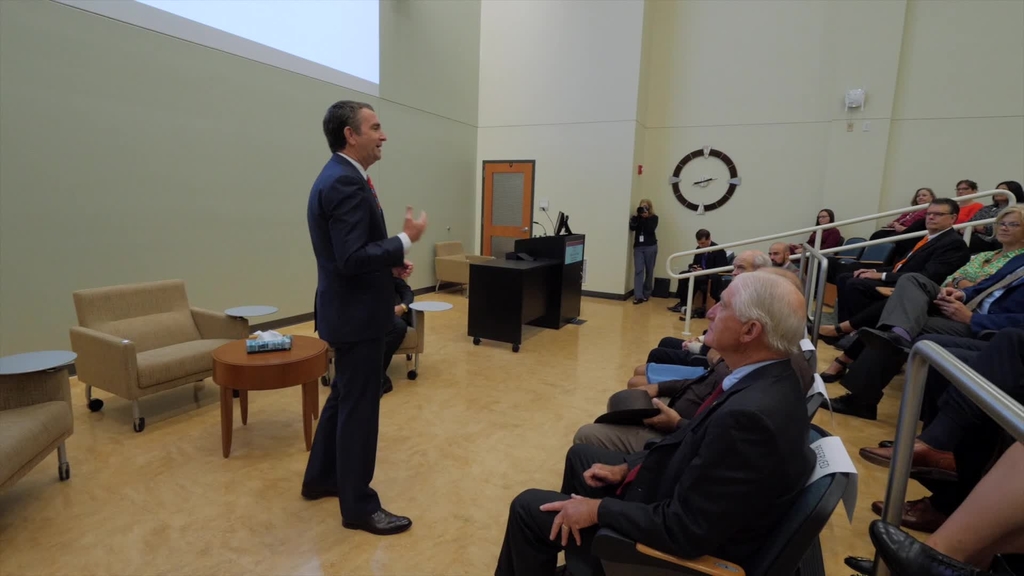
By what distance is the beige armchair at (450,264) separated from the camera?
7219 millimetres

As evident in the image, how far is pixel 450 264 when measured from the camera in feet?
24.0

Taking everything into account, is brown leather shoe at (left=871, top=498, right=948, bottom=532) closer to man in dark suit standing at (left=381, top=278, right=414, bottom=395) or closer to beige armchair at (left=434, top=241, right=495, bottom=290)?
man in dark suit standing at (left=381, top=278, right=414, bottom=395)

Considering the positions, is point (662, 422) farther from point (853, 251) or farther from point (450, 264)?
point (853, 251)

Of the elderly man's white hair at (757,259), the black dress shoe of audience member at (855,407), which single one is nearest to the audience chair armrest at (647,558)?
the elderly man's white hair at (757,259)

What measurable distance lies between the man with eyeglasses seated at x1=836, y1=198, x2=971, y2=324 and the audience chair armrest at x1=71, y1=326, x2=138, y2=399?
478 centimetres

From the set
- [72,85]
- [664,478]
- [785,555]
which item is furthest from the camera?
[72,85]

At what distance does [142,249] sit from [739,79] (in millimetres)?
7439

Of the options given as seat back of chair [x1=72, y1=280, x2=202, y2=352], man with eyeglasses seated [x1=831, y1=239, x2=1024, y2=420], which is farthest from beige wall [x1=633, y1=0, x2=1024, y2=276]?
seat back of chair [x1=72, y1=280, x2=202, y2=352]

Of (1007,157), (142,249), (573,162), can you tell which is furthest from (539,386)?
(1007,157)

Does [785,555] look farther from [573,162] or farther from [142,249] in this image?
[573,162]

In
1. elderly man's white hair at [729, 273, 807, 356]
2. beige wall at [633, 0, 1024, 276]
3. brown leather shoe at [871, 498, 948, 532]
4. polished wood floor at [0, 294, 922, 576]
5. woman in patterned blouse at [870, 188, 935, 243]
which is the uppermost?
beige wall at [633, 0, 1024, 276]

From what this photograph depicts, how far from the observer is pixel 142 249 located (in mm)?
4027

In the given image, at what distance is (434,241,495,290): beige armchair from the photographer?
722 cm

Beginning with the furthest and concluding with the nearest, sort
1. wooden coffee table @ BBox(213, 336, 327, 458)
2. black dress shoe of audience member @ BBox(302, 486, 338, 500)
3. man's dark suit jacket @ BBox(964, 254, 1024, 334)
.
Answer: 1. man's dark suit jacket @ BBox(964, 254, 1024, 334)
2. wooden coffee table @ BBox(213, 336, 327, 458)
3. black dress shoe of audience member @ BBox(302, 486, 338, 500)
